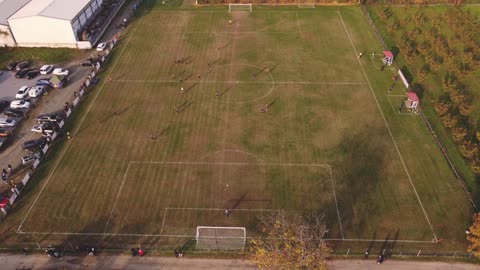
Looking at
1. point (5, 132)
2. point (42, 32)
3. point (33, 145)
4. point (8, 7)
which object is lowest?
point (33, 145)

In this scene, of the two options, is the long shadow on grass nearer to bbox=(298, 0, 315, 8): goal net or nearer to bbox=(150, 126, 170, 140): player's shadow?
bbox=(150, 126, 170, 140): player's shadow

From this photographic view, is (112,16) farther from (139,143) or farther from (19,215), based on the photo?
(19,215)

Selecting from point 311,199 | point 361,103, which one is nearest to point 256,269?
point 311,199

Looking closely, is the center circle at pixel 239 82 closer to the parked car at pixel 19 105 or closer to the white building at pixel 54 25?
the white building at pixel 54 25

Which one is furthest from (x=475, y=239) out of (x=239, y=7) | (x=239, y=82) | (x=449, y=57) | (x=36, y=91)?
(x=239, y=7)

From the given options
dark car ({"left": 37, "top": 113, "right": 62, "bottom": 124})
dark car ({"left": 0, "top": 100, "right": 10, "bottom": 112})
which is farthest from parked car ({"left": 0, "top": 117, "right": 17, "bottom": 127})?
dark car ({"left": 0, "top": 100, "right": 10, "bottom": 112})

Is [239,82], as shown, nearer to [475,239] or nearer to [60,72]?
[60,72]
